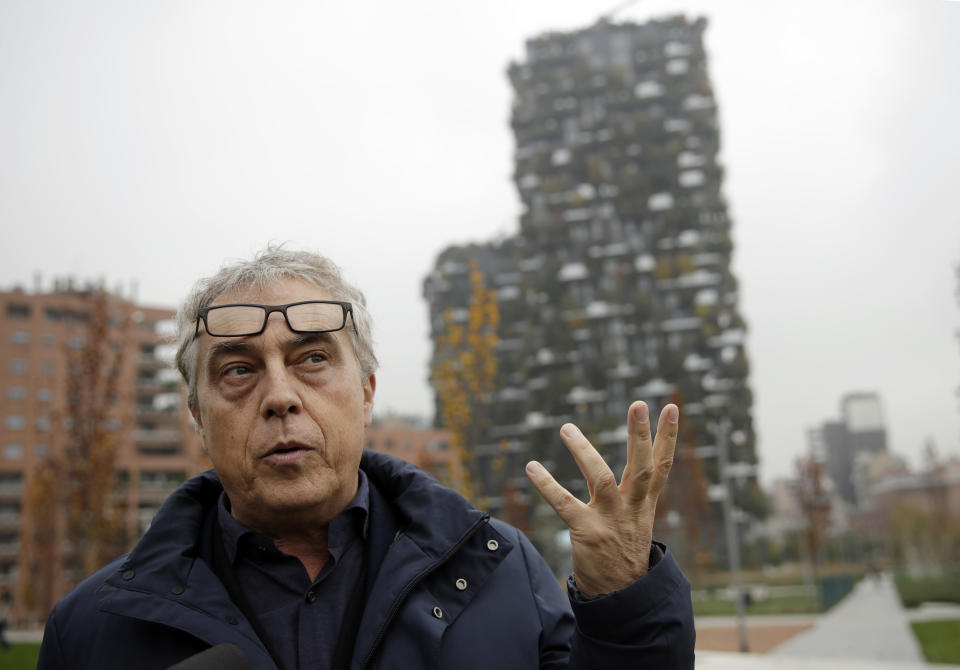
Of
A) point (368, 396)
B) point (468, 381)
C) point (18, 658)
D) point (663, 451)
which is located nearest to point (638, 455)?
point (663, 451)

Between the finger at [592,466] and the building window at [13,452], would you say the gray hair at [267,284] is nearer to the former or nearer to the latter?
the finger at [592,466]

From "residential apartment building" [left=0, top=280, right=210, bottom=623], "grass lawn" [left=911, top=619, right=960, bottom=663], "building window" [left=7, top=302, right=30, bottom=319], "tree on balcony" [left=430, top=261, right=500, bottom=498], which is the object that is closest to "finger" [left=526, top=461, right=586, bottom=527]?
"tree on balcony" [left=430, top=261, right=500, bottom=498]

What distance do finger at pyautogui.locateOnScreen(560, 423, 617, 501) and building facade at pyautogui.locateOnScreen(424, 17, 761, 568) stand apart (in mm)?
43020

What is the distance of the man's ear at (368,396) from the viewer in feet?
6.21

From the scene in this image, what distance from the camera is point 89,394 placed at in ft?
45.3

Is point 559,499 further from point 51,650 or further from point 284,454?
point 51,650

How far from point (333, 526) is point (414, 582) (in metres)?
0.23

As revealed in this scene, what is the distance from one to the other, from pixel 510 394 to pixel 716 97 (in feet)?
72.6

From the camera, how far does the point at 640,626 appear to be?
4.48ft

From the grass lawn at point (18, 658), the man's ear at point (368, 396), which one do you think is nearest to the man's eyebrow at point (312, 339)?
the man's ear at point (368, 396)

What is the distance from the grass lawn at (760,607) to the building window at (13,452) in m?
48.4

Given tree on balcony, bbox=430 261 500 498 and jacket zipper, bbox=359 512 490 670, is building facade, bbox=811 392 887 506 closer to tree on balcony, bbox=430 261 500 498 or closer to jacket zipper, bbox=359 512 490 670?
tree on balcony, bbox=430 261 500 498

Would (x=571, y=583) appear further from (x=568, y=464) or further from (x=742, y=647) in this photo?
(x=568, y=464)

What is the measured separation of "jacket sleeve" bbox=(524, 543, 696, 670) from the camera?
136 cm
